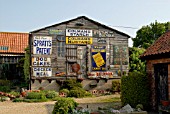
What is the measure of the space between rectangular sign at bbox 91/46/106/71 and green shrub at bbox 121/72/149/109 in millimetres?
11932

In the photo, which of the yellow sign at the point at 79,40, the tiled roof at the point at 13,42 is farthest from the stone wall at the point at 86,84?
the tiled roof at the point at 13,42

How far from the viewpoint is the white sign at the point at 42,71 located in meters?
→ 26.0

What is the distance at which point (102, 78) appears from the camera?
27.7 m

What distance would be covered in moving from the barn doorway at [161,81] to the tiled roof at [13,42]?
24.5 m

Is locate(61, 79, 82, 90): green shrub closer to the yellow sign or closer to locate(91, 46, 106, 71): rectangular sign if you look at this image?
locate(91, 46, 106, 71): rectangular sign

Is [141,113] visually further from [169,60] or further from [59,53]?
[59,53]

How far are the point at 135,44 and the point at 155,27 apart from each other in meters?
4.58

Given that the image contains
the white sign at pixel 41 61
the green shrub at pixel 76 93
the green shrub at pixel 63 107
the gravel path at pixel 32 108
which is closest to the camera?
the green shrub at pixel 63 107

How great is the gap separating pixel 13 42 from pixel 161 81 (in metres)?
27.2

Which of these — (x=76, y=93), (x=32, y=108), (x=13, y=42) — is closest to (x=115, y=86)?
(x=76, y=93)

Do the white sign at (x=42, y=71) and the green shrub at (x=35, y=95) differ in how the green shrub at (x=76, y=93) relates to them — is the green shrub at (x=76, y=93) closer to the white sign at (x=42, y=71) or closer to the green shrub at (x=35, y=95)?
the green shrub at (x=35, y=95)

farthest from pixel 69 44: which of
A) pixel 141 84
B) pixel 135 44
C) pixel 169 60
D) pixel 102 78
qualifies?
pixel 135 44

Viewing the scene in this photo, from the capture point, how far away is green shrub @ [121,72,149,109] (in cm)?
1517

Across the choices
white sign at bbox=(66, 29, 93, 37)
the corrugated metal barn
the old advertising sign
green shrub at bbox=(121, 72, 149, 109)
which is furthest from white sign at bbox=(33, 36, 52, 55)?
green shrub at bbox=(121, 72, 149, 109)
